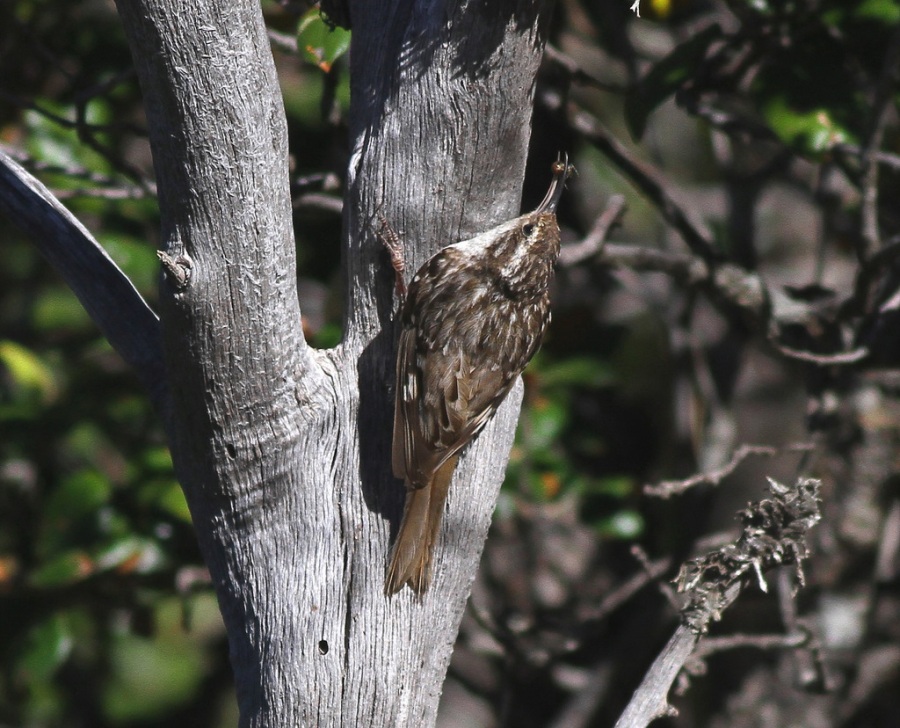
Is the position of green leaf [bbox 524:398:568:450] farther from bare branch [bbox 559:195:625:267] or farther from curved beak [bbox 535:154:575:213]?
curved beak [bbox 535:154:575:213]

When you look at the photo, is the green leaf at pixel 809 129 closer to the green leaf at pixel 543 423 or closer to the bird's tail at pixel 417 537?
the green leaf at pixel 543 423

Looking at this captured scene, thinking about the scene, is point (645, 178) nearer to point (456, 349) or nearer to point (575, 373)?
point (575, 373)

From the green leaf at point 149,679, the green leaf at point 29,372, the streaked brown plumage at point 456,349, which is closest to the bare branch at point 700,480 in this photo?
the streaked brown plumage at point 456,349

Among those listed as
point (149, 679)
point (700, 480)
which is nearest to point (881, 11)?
point (700, 480)

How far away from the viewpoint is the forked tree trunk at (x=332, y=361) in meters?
1.53

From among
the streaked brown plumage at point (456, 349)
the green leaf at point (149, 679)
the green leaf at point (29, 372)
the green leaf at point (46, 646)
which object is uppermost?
the streaked brown plumage at point (456, 349)

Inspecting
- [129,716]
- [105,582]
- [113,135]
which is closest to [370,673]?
[105,582]

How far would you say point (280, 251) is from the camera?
1.58m

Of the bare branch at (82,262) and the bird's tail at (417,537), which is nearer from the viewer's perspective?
the bird's tail at (417,537)

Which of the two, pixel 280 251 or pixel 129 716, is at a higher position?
pixel 280 251

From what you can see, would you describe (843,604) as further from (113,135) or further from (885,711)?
(113,135)

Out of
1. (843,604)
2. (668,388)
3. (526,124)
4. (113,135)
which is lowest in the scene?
(843,604)

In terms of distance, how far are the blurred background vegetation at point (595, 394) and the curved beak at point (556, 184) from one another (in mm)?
377

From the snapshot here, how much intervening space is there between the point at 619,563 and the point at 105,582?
7.64 feet
